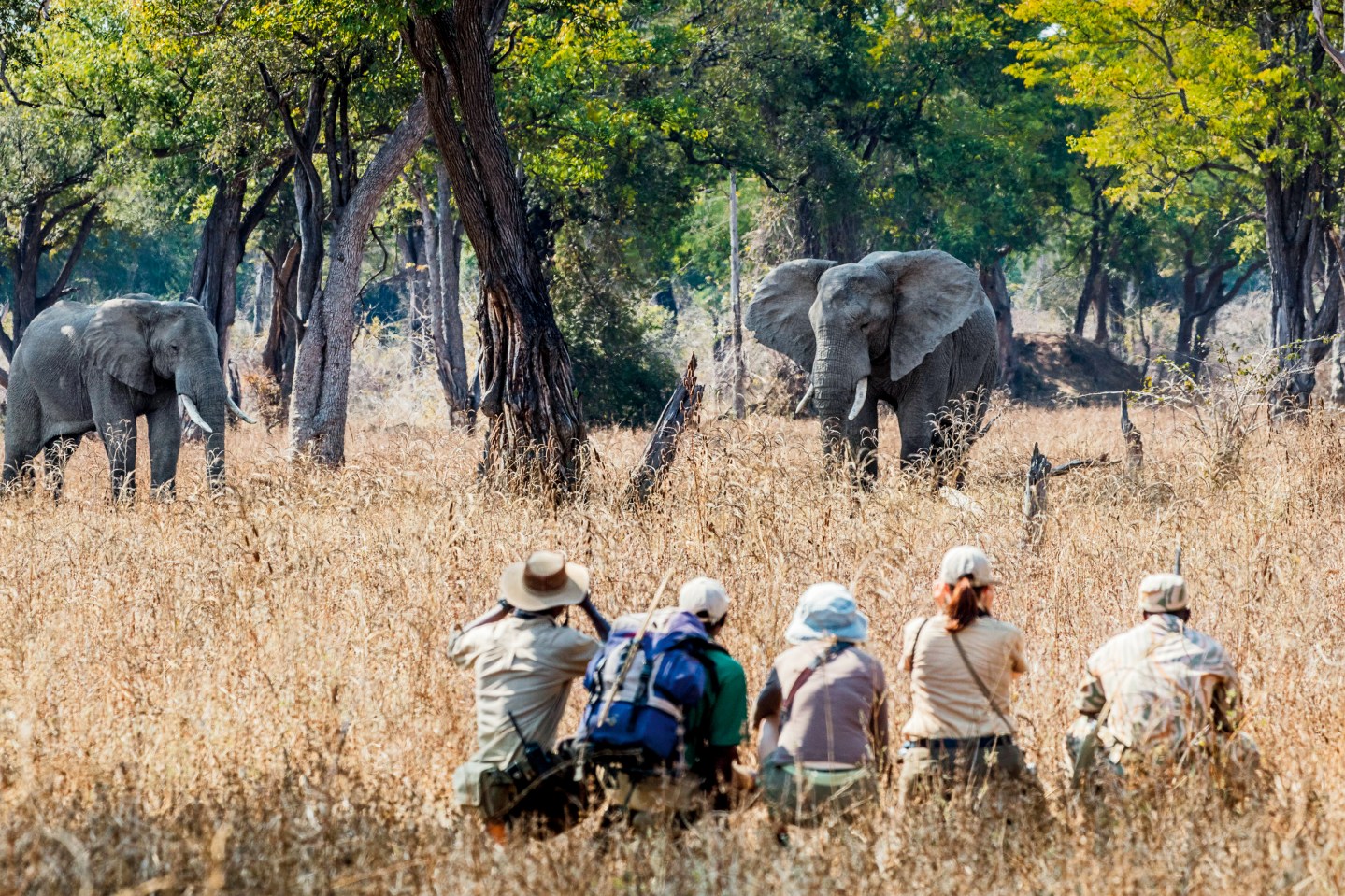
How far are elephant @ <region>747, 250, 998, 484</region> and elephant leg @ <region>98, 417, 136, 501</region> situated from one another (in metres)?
5.91

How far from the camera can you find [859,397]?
13164 mm

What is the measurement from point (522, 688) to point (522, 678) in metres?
0.03

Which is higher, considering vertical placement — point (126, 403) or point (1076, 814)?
point (126, 403)

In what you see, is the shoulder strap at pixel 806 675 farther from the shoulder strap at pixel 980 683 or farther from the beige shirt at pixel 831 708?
the shoulder strap at pixel 980 683

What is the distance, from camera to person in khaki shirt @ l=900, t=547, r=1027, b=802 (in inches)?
205

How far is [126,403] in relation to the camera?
44.1 feet

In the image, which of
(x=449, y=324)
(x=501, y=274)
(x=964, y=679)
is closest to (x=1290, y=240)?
(x=449, y=324)

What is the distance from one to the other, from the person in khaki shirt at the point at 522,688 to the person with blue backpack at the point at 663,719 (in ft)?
0.52

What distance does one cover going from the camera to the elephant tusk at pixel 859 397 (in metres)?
13.0

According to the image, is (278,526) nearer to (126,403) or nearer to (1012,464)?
(126,403)

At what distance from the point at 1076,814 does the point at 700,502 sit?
15.8 ft

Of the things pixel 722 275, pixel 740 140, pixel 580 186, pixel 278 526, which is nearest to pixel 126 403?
pixel 278 526

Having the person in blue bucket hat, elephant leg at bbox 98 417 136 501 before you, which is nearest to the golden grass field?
the person in blue bucket hat

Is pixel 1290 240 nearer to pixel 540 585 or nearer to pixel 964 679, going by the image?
pixel 964 679
